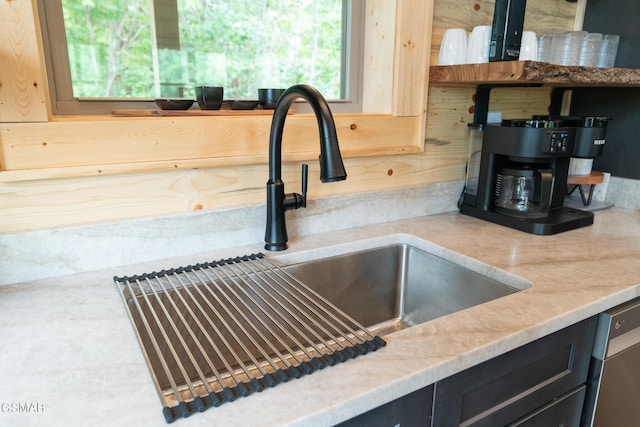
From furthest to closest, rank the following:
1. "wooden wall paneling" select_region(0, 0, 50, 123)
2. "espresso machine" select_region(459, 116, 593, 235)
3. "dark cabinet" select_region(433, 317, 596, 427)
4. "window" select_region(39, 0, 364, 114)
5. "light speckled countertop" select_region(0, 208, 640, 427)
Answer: "espresso machine" select_region(459, 116, 593, 235) → "window" select_region(39, 0, 364, 114) → "wooden wall paneling" select_region(0, 0, 50, 123) → "dark cabinet" select_region(433, 317, 596, 427) → "light speckled countertop" select_region(0, 208, 640, 427)

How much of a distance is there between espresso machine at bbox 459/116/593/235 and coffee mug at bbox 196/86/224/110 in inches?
33.6

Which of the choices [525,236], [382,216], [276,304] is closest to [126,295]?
[276,304]

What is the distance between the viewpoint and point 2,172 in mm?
893

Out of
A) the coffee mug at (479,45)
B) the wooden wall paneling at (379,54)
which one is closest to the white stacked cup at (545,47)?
the coffee mug at (479,45)

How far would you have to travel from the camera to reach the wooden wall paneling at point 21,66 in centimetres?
86

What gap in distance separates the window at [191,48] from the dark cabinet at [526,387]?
970mm

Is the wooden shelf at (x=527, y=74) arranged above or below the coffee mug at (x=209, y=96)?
above

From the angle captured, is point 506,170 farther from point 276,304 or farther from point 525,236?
point 276,304

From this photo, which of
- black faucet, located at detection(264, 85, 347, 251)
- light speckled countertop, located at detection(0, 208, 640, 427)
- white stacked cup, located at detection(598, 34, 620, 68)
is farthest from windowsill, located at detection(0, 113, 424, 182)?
white stacked cup, located at detection(598, 34, 620, 68)

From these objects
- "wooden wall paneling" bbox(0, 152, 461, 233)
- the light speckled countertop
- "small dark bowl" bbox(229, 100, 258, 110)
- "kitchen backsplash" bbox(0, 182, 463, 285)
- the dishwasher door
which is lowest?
the dishwasher door

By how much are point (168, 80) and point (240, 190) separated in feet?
1.20

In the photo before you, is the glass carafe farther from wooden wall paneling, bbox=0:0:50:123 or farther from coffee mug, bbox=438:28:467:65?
wooden wall paneling, bbox=0:0:50:123

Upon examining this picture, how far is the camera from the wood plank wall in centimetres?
97

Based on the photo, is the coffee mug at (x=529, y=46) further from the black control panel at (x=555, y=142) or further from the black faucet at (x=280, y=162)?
the black faucet at (x=280, y=162)
